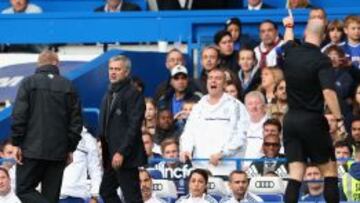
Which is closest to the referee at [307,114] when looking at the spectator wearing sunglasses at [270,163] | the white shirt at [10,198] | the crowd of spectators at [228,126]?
the crowd of spectators at [228,126]

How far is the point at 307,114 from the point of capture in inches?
646

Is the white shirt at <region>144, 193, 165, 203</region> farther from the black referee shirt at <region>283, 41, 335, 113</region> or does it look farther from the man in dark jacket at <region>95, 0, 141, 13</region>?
the man in dark jacket at <region>95, 0, 141, 13</region>

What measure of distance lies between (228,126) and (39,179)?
2.82m

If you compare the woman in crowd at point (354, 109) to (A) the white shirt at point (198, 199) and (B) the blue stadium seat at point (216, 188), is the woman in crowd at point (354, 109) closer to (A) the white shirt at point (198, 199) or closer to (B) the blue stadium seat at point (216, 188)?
(B) the blue stadium seat at point (216, 188)

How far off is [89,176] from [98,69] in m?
3.33

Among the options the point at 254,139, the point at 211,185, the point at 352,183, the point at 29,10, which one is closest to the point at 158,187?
the point at 211,185

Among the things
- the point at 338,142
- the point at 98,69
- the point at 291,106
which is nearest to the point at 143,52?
the point at 98,69

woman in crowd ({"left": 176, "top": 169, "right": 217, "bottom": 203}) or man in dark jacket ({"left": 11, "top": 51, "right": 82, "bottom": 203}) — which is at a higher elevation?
man in dark jacket ({"left": 11, "top": 51, "right": 82, "bottom": 203})

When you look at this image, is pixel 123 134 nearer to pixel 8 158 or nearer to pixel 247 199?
pixel 247 199

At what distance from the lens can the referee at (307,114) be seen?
16.3 meters

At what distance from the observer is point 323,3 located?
2445 centimetres

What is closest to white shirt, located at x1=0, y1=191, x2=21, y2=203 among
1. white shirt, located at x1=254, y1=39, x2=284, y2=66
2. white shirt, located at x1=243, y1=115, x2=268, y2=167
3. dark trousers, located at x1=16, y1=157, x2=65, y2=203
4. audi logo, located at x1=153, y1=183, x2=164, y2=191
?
dark trousers, located at x1=16, y1=157, x2=65, y2=203

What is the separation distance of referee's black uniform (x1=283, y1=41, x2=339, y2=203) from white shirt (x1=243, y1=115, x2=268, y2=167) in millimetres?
2811

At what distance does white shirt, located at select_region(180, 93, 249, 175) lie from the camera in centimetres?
1922
